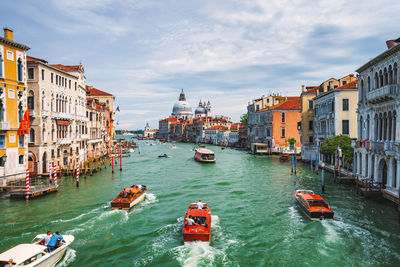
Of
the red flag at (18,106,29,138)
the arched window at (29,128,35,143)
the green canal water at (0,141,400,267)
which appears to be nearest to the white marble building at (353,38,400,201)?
the green canal water at (0,141,400,267)

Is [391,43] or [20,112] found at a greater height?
[391,43]

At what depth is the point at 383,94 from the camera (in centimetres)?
1994

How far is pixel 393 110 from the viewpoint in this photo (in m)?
19.5

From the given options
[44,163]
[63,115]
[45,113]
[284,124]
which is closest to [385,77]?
[45,113]

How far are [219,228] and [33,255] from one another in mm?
8804

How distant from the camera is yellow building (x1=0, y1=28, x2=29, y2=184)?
22.1 metres

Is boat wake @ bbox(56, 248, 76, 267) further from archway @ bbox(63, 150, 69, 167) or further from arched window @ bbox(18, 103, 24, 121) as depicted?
archway @ bbox(63, 150, 69, 167)

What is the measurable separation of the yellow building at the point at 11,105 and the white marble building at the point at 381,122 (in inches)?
1052

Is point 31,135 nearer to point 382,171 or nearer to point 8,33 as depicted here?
point 8,33

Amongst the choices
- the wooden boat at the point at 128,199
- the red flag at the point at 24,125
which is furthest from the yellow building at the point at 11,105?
the wooden boat at the point at 128,199

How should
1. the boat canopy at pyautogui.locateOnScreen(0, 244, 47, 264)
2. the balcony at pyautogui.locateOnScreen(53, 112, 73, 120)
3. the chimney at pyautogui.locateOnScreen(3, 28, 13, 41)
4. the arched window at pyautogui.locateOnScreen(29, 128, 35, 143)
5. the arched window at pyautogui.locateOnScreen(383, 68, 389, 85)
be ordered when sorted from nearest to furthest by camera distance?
the boat canopy at pyautogui.locateOnScreen(0, 244, 47, 264) < the arched window at pyautogui.locateOnScreen(383, 68, 389, 85) < the chimney at pyautogui.locateOnScreen(3, 28, 13, 41) < the arched window at pyautogui.locateOnScreen(29, 128, 35, 143) < the balcony at pyautogui.locateOnScreen(53, 112, 73, 120)

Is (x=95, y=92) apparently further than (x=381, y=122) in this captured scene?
Yes

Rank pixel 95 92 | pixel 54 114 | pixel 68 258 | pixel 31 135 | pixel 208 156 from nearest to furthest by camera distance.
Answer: pixel 68 258 < pixel 31 135 < pixel 54 114 < pixel 208 156 < pixel 95 92

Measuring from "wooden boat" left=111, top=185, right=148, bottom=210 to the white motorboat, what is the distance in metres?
6.74
